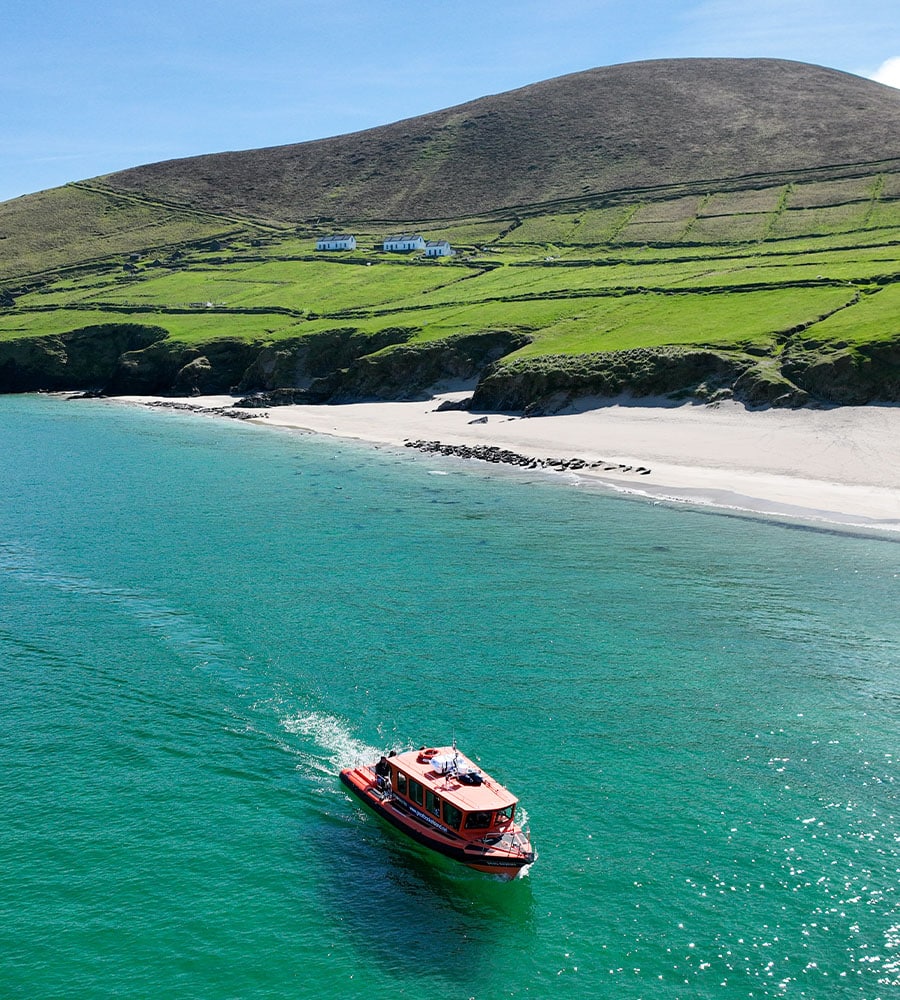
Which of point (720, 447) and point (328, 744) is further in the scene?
point (720, 447)

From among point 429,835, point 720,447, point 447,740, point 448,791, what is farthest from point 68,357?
point 429,835

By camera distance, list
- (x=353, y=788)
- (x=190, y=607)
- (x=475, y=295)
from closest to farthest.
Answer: (x=353, y=788), (x=190, y=607), (x=475, y=295)

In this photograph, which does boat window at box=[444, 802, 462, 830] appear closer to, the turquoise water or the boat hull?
the boat hull

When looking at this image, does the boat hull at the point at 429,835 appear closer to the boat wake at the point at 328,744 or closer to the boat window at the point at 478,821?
the boat window at the point at 478,821

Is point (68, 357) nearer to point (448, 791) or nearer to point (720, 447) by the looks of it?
point (720, 447)

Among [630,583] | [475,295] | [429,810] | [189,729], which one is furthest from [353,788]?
[475,295]

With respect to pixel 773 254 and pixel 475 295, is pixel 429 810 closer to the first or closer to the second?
pixel 475 295

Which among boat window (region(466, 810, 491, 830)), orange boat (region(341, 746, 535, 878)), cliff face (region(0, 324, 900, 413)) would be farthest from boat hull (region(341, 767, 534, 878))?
cliff face (region(0, 324, 900, 413))
